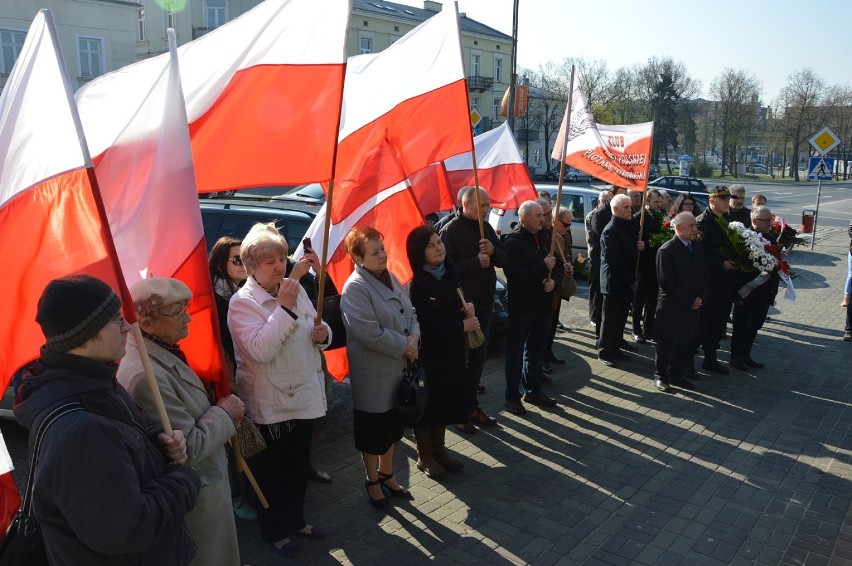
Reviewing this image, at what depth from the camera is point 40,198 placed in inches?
105

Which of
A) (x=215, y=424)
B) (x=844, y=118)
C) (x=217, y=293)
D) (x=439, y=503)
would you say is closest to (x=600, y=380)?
(x=439, y=503)

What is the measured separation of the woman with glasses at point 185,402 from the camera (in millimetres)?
2867

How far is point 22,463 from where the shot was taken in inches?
207

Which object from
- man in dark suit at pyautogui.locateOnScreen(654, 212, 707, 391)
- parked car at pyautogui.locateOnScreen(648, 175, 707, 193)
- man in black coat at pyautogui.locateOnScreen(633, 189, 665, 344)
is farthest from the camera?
parked car at pyautogui.locateOnScreen(648, 175, 707, 193)

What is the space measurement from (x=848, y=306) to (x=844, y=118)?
68.1 meters

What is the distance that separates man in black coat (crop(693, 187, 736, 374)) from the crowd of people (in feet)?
0.08

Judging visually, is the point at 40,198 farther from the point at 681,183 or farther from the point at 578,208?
the point at 681,183

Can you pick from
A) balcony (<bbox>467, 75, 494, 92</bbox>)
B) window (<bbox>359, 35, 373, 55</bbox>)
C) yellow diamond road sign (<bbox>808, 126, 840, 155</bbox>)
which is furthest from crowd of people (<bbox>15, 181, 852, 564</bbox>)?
balcony (<bbox>467, 75, 494, 92</bbox>)

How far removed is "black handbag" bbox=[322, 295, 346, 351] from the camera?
477 cm

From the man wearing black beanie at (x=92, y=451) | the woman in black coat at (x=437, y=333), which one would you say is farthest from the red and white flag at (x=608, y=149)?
the man wearing black beanie at (x=92, y=451)

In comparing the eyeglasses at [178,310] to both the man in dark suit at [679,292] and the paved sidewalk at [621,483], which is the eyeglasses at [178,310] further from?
the man in dark suit at [679,292]

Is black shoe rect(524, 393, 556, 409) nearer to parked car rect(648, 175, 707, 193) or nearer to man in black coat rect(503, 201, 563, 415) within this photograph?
man in black coat rect(503, 201, 563, 415)

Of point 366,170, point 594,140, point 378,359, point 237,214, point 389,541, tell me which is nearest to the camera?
point 389,541

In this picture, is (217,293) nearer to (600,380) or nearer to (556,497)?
(556,497)
